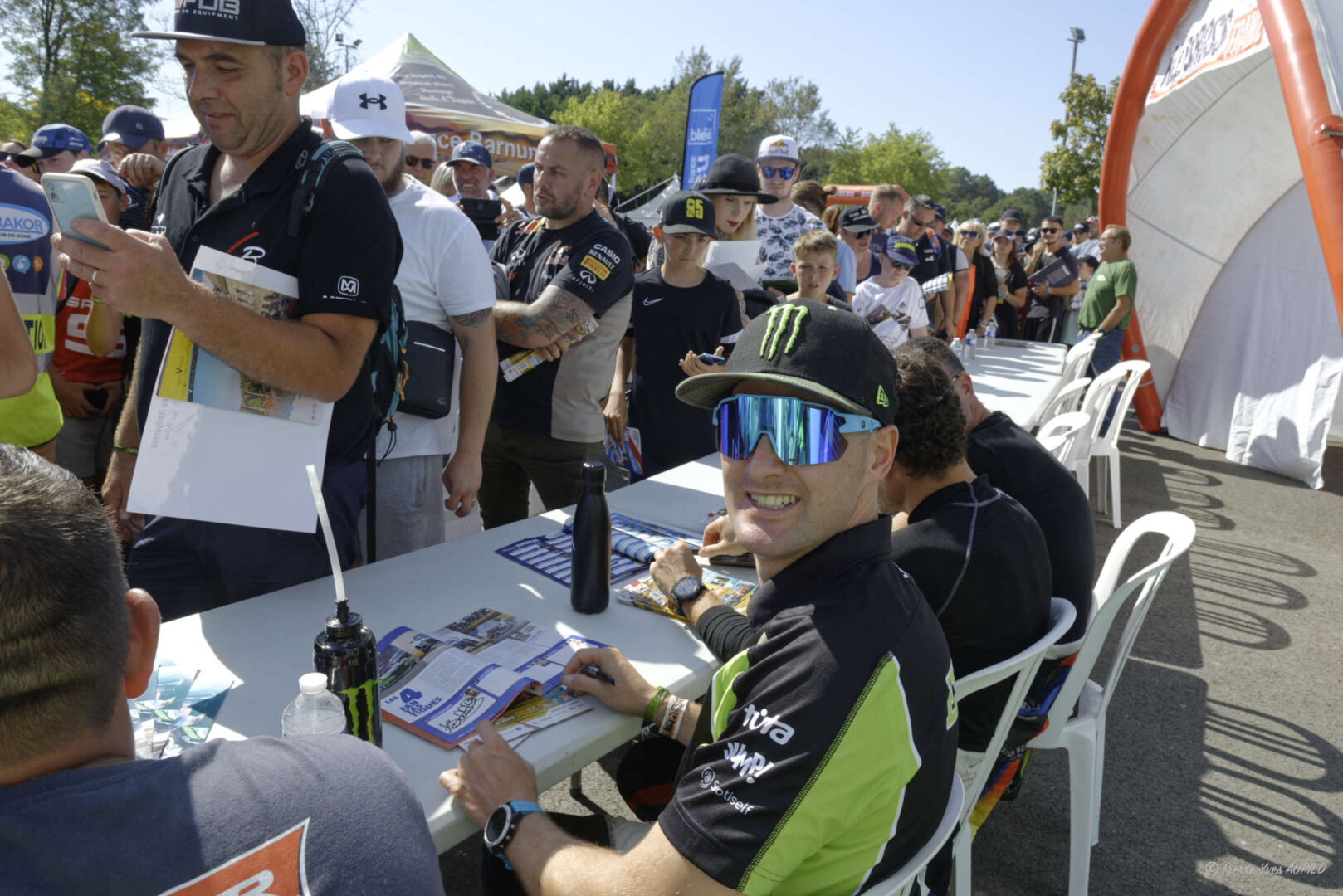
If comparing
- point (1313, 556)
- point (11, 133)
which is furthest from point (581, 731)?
point (11, 133)

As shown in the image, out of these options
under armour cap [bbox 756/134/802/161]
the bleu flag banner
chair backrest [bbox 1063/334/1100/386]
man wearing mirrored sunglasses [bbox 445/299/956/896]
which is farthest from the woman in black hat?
the bleu flag banner

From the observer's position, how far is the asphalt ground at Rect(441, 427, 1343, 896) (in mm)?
2684

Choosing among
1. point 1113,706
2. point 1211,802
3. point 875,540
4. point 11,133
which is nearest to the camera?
point 875,540

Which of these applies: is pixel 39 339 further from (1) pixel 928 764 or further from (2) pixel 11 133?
(2) pixel 11 133

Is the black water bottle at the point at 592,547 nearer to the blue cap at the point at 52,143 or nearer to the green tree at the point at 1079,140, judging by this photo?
the blue cap at the point at 52,143

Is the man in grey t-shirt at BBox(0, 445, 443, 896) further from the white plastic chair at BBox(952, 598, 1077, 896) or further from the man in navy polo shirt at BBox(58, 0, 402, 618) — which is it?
the white plastic chair at BBox(952, 598, 1077, 896)

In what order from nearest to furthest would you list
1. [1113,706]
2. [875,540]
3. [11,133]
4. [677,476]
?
[875,540] → [677,476] → [1113,706] → [11,133]

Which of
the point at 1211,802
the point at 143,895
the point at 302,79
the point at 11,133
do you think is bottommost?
the point at 1211,802

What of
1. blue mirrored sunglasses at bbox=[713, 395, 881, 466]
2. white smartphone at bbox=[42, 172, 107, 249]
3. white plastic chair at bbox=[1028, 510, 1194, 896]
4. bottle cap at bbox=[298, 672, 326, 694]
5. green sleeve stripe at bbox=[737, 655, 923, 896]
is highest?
white smartphone at bbox=[42, 172, 107, 249]

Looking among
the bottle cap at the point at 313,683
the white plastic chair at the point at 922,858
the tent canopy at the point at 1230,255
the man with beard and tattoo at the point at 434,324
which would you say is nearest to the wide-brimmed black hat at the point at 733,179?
the man with beard and tattoo at the point at 434,324

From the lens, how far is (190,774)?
0.81 m

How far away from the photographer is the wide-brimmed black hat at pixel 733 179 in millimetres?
4637

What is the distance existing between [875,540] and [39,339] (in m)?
2.65

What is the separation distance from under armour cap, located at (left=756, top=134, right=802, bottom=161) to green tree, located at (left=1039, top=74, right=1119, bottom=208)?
21363 millimetres
